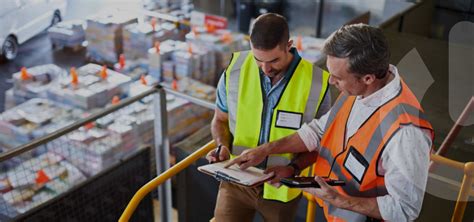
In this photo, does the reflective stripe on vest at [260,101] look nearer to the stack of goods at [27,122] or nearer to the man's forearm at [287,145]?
the man's forearm at [287,145]

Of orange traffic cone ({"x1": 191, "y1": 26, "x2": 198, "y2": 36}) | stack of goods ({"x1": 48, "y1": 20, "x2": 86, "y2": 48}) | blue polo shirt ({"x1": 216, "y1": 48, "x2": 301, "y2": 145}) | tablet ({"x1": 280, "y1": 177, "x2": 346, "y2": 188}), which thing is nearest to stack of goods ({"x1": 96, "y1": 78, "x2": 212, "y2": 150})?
orange traffic cone ({"x1": 191, "y1": 26, "x2": 198, "y2": 36})

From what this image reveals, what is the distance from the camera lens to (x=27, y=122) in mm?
4969

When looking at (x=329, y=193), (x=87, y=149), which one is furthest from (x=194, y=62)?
(x=329, y=193)

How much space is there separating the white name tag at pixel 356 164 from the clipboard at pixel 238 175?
39 centimetres

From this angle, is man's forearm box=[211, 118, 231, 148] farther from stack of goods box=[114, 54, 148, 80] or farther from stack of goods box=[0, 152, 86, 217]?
stack of goods box=[114, 54, 148, 80]

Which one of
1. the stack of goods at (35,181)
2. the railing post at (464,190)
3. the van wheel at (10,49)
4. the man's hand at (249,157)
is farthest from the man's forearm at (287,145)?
the van wheel at (10,49)

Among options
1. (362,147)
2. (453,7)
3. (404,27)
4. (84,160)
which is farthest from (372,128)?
(453,7)

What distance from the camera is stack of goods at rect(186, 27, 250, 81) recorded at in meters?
6.40

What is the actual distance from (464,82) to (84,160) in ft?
12.5

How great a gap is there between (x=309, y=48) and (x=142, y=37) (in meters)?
2.21

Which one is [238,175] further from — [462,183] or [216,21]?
[216,21]

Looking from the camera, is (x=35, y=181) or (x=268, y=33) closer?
(x=268, y=33)

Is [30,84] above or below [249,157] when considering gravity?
below

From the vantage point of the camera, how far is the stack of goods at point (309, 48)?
19.1 ft
